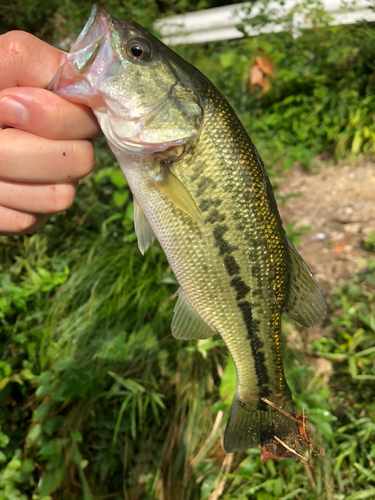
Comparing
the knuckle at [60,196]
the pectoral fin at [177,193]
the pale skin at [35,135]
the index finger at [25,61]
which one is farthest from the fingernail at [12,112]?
the pectoral fin at [177,193]

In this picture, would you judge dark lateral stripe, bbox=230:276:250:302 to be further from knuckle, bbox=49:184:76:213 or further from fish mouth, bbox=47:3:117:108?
fish mouth, bbox=47:3:117:108

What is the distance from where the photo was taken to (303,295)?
4.59ft

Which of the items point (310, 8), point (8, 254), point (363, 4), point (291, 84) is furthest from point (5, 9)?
point (363, 4)

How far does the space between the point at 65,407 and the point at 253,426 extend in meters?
1.41

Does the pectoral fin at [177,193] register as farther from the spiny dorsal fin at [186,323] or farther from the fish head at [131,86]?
the spiny dorsal fin at [186,323]

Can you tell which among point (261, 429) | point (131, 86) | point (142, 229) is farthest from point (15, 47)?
point (261, 429)

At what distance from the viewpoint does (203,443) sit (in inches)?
84.4

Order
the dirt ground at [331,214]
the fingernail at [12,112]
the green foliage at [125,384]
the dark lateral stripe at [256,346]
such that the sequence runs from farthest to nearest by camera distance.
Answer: the dirt ground at [331,214] < the green foliage at [125,384] < the dark lateral stripe at [256,346] < the fingernail at [12,112]

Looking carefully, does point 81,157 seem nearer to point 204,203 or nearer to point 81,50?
point 81,50

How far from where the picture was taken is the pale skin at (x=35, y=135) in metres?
1.04

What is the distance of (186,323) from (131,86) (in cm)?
Answer: 99

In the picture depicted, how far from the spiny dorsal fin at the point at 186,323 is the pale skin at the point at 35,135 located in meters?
0.67

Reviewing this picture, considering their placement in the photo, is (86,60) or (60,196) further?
(60,196)

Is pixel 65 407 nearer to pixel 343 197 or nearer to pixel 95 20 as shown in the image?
pixel 95 20
